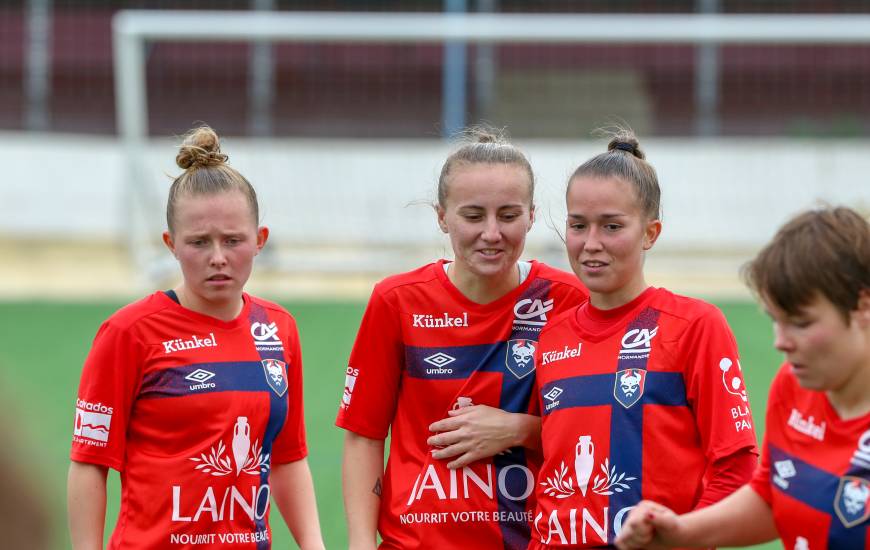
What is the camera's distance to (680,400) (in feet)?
10.1

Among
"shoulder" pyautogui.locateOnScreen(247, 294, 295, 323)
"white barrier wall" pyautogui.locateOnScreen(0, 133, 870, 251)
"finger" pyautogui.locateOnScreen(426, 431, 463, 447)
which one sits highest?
Result: "shoulder" pyautogui.locateOnScreen(247, 294, 295, 323)

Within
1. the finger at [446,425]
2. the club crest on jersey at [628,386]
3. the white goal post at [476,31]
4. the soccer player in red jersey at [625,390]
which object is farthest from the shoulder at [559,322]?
the white goal post at [476,31]

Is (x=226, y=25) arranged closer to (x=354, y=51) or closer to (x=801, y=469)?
(x=354, y=51)

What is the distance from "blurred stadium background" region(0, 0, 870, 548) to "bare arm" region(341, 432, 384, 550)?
18.7 feet

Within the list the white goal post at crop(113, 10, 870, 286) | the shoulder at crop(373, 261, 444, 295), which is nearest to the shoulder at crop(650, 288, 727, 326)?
the shoulder at crop(373, 261, 444, 295)

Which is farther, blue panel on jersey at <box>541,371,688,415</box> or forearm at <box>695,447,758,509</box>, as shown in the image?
blue panel on jersey at <box>541,371,688,415</box>

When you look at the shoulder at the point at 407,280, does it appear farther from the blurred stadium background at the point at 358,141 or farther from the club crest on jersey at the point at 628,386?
the blurred stadium background at the point at 358,141

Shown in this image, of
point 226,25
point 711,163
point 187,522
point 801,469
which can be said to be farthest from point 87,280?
point 801,469

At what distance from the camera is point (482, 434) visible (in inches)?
132

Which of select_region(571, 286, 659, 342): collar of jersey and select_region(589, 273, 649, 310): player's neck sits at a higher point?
select_region(589, 273, 649, 310): player's neck

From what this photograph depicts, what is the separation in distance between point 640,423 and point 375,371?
86 cm

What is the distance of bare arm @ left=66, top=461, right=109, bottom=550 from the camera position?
3244 mm

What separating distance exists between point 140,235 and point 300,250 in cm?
206

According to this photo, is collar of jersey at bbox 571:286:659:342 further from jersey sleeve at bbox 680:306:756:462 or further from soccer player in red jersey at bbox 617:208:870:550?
soccer player in red jersey at bbox 617:208:870:550
